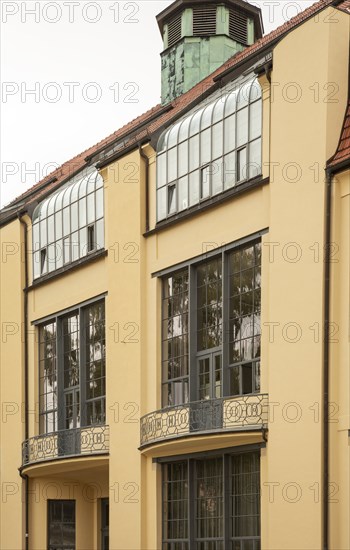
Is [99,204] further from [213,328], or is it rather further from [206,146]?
[213,328]

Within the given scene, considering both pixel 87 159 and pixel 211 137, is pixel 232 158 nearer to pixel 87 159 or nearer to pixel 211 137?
pixel 211 137

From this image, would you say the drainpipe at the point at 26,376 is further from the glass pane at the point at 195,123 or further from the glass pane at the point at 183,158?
the glass pane at the point at 195,123

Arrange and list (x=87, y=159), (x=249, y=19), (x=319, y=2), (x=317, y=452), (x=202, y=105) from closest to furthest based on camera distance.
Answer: (x=317, y=452)
(x=202, y=105)
(x=319, y=2)
(x=87, y=159)
(x=249, y=19)

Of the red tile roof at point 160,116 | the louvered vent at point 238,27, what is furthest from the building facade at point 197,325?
the louvered vent at point 238,27

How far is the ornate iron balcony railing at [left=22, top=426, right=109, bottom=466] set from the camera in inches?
1061

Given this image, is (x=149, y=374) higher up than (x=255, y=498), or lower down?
higher up

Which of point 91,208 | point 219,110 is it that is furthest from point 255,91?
point 91,208

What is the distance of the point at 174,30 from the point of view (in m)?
34.6

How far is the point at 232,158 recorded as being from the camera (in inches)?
930

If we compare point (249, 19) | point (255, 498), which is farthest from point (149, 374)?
point (249, 19)

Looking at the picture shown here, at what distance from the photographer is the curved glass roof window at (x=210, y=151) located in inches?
914

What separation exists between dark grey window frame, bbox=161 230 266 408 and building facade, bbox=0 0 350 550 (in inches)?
1.9

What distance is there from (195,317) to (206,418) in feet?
7.75

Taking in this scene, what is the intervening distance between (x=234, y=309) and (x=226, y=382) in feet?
5.04
